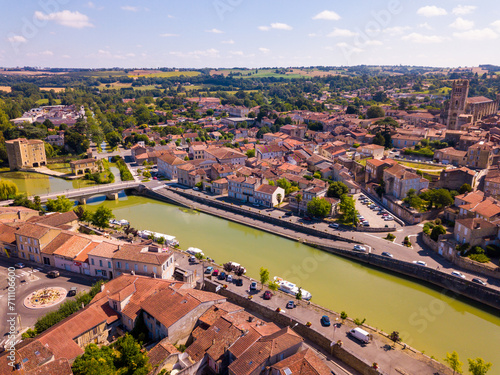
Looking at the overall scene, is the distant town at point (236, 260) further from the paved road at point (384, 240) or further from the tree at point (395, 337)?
the tree at point (395, 337)

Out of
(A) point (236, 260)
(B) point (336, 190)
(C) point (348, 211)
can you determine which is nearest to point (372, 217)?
(C) point (348, 211)

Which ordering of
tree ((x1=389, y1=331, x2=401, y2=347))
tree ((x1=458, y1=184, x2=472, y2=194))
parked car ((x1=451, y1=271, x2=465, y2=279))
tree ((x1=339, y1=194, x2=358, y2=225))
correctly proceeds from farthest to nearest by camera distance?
tree ((x1=458, y1=184, x2=472, y2=194)) < tree ((x1=339, y1=194, x2=358, y2=225)) < parked car ((x1=451, y1=271, x2=465, y2=279)) < tree ((x1=389, y1=331, x2=401, y2=347))

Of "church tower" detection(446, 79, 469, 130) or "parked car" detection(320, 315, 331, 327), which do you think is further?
"church tower" detection(446, 79, 469, 130)

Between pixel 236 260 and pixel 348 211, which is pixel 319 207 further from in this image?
pixel 236 260

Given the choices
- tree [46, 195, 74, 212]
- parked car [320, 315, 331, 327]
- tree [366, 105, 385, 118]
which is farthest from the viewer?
tree [366, 105, 385, 118]

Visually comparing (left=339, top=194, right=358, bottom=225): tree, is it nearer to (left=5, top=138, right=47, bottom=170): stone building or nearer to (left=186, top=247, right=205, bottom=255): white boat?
(left=186, top=247, right=205, bottom=255): white boat

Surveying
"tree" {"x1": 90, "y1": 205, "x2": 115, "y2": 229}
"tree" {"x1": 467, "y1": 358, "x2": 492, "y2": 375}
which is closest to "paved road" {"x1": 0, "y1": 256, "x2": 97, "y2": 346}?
"tree" {"x1": 90, "y1": 205, "x2": 115, "y2": 229}
